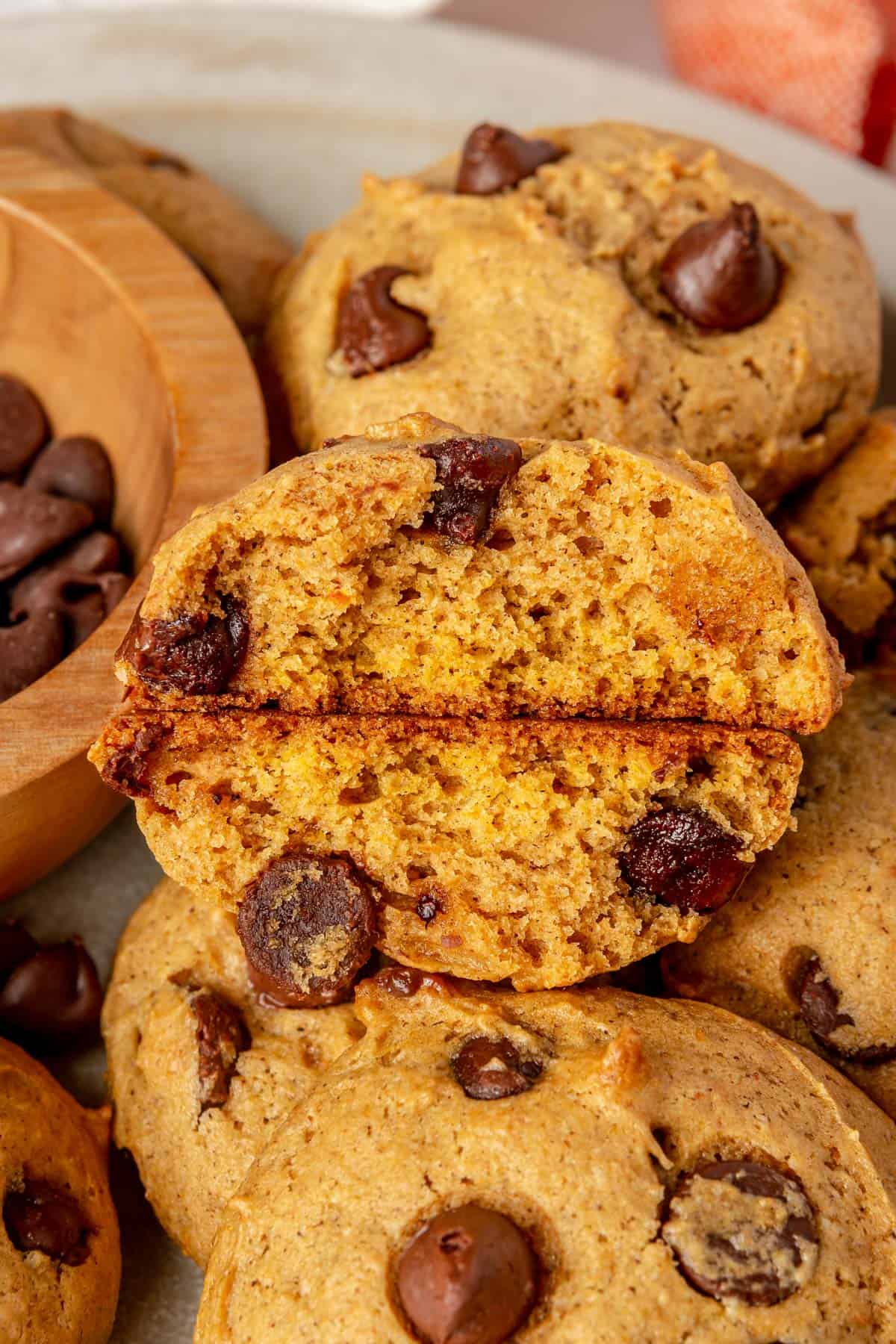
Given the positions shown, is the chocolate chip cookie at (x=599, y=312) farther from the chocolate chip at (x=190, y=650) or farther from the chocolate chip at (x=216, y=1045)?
the chocolate chip at (x=216, y=1045)

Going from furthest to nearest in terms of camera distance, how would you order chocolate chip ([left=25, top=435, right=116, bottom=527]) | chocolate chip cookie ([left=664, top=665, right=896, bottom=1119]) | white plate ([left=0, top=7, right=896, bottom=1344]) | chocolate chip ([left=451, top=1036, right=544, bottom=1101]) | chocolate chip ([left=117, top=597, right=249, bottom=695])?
1. white plate ([left=0, top=7, right=896, bottom=1344])
2. chocolate chip ([left=25, top=435, right=116, bottom=527])
3. chocolate chip cookie ([left=664, top=665, right=896, bottom=1119])
4. chocolate chip ([left=117, top=597, right=249, bottom=695])
5. chocolate chip ([left=451, top=1036, right=544, bottom=1101])

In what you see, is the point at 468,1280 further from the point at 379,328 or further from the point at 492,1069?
the point at 379,328

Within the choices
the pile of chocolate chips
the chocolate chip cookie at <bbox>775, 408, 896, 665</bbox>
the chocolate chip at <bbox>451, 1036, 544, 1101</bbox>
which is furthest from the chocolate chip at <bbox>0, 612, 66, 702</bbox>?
the chocolate chip cookie at <bbox>775, 408, 896, 665</bbox>

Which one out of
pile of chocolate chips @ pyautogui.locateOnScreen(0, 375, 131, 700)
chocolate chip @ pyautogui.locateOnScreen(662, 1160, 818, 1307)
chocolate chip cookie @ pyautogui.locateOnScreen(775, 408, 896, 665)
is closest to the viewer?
chocolate chip @ pyautogui.locateOnScreen(662, 1160, 818, 1307)

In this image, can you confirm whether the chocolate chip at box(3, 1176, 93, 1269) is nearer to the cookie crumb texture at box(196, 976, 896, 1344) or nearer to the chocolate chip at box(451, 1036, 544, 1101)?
the cookie crumb texture at box(196, 976, 896, 1344)

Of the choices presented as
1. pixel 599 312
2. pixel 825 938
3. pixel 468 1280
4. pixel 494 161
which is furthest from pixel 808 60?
pixel 468 1280

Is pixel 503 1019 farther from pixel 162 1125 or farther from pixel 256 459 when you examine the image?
pixel 256 459
